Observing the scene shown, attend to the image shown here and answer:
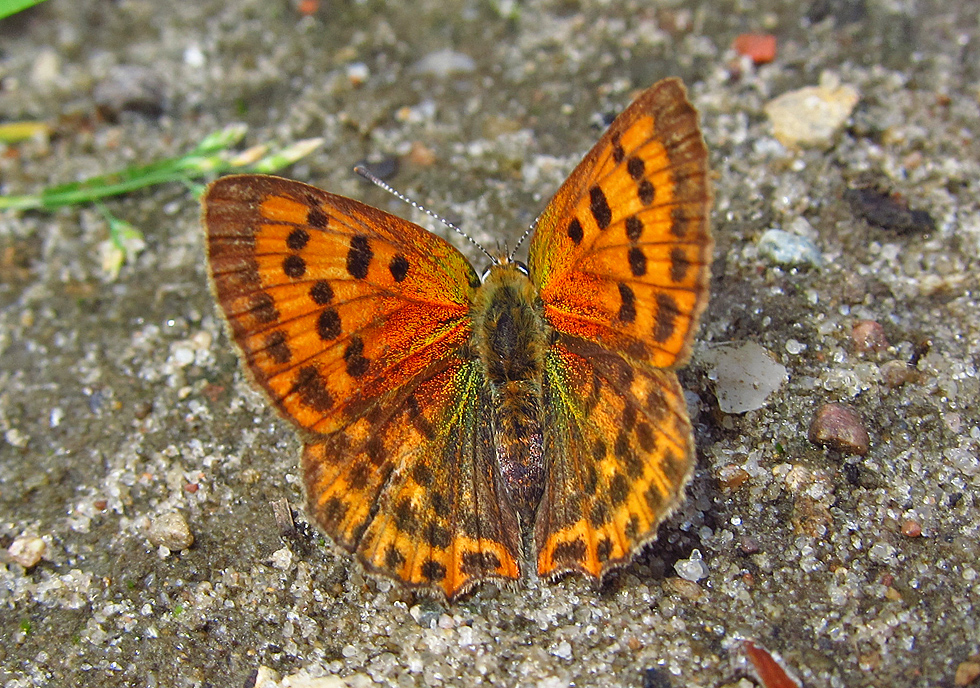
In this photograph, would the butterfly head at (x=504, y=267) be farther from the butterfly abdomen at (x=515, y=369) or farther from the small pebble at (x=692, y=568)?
the small pebble at (x=692, y=568)

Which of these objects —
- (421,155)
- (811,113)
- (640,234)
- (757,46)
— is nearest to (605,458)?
(640,234)

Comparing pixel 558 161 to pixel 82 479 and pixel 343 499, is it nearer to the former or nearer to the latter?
pixel 343 499

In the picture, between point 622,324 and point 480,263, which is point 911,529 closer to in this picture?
point 622,324

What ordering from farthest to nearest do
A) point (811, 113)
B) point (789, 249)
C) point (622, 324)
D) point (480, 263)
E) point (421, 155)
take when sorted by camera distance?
point (421, 155), point (811, 113), point (480, 263), point (789, 249), point (622, 324)

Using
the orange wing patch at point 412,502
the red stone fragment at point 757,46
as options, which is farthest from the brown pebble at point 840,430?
the red stone fragment at point 757,46

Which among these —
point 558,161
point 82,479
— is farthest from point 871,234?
point 82,479

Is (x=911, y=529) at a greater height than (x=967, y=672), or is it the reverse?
(x=911, y=529)

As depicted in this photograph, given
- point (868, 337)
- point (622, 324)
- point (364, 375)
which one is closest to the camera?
point (622, 324)
